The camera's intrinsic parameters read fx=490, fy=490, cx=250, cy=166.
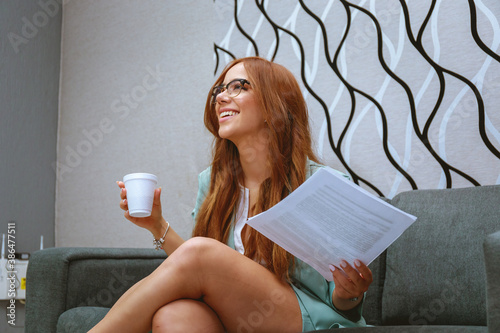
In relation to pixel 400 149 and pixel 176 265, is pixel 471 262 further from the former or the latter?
pixel 176 265

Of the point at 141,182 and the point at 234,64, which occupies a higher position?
the point at 234,64

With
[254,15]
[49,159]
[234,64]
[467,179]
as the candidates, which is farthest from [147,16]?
[467,179]

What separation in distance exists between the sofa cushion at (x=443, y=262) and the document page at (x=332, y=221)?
0.40m

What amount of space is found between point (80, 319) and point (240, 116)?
0.70m

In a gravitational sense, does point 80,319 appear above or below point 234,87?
below

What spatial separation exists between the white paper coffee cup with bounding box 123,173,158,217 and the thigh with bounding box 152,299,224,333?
10.4 inches

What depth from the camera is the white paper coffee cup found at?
115 cm

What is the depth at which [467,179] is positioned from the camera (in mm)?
1581

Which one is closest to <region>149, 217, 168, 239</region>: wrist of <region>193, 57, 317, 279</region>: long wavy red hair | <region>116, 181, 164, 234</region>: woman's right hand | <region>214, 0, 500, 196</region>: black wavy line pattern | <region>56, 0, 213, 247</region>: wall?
<region>116, 181, 164, 234</region>: woman's right hand

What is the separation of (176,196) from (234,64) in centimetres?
96

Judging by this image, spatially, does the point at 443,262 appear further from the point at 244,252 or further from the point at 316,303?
the point at 244,252

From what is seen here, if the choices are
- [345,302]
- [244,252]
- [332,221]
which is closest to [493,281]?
[332,221]

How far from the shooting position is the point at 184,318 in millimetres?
954

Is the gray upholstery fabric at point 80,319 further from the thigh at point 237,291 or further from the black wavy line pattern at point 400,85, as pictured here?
the black wavy line pattern at point 400,85
